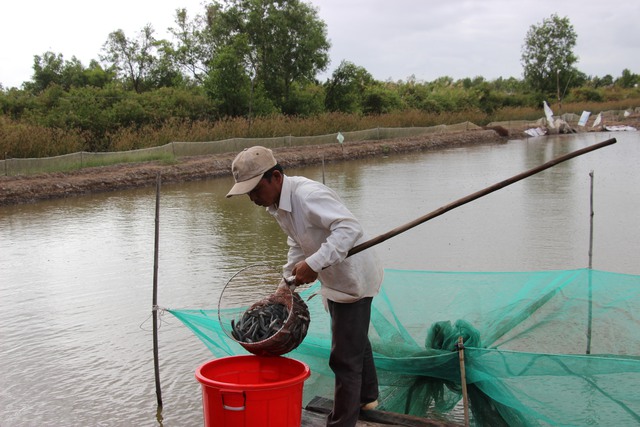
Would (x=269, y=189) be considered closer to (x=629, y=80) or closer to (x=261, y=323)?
(x=261, y=323)

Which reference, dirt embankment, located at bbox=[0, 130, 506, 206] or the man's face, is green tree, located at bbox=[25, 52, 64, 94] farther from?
the man's face

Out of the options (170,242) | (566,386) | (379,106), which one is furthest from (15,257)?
(379,106)

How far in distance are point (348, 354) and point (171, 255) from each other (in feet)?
18.5

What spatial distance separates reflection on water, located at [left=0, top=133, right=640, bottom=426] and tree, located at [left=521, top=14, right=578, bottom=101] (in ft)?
139

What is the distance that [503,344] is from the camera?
3.63 m

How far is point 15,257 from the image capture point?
850 centimetres

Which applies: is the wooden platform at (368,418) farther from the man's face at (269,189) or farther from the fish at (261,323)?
the man's face at (269,189)

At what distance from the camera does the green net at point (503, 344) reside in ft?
9.57

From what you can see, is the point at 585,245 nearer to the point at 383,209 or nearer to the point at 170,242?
the point at 383,209

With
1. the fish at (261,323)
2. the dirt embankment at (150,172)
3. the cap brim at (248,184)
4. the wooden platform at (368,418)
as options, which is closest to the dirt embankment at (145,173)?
the dirt embankment at (150,172)

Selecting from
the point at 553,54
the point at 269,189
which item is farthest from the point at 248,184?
the point at 553,54

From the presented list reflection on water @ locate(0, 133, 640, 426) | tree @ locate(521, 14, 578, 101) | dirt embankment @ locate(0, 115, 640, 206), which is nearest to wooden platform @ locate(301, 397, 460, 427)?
reflection on water @ locate(0, 133, 640, 426)

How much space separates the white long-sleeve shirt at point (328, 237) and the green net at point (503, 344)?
524 mm

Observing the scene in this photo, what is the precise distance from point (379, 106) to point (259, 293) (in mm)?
31151
